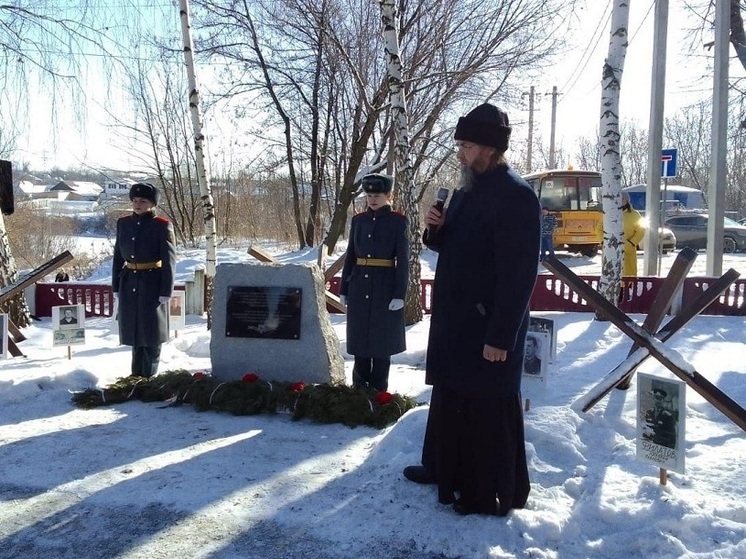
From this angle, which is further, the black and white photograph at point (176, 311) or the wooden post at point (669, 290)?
the black and white photograph at point (176, 311)

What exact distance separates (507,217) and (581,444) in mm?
1796

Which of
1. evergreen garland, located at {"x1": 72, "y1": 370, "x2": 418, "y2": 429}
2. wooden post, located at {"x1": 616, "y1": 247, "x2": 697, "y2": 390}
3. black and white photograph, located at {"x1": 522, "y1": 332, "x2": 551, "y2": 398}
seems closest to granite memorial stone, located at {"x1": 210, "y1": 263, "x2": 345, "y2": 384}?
evergreen garland, located at {"x1": 72, "y1": 370, "x2": 418, "y2": 429}

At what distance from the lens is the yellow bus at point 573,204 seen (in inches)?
781

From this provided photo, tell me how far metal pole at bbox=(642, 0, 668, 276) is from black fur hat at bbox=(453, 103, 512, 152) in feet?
31.9

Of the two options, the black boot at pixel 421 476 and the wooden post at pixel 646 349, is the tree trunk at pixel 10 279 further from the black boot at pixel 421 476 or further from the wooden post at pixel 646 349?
the wooden post at pixel 646 349

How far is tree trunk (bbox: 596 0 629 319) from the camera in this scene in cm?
805

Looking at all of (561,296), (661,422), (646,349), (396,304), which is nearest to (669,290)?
(646,349)

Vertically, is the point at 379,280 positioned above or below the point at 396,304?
above

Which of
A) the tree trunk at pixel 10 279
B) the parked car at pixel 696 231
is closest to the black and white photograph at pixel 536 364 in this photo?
the tree trunk at pixel 10 279

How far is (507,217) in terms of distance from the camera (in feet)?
9.57

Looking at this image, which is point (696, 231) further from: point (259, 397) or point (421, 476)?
point (421, 476)

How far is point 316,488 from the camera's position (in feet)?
12.0

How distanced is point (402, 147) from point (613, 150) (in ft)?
8.68

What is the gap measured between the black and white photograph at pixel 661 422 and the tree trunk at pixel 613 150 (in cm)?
475
